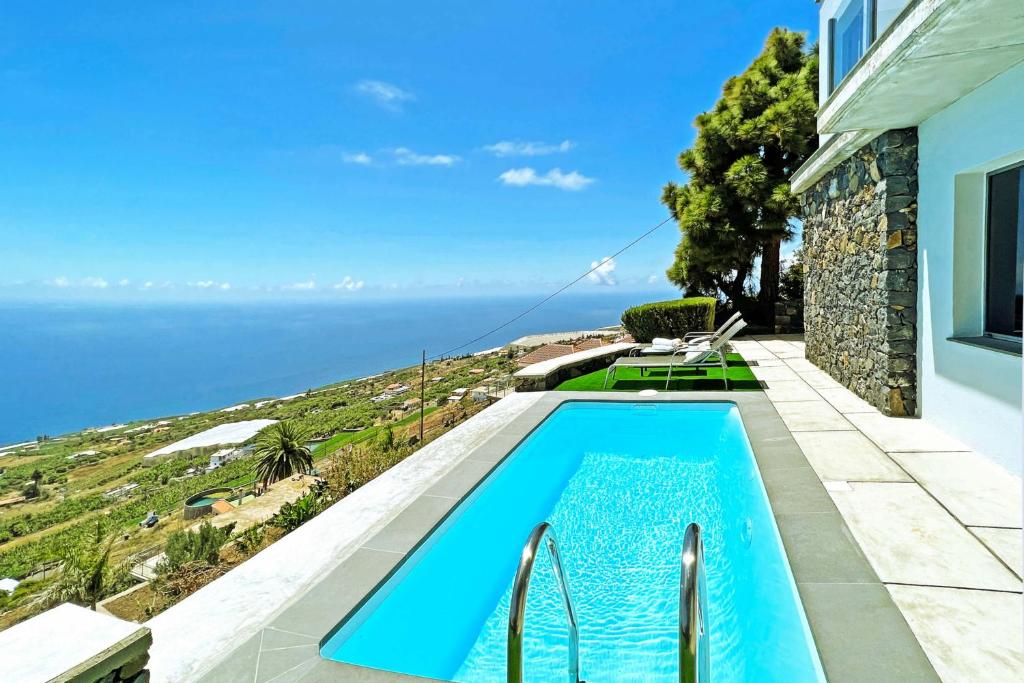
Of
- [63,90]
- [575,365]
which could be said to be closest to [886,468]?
[575,365]

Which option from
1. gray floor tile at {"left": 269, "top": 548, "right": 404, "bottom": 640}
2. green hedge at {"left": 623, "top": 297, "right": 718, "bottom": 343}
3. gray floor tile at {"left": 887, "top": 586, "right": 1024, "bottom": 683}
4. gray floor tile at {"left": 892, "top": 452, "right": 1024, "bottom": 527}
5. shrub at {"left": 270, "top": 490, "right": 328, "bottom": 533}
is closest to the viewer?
gray floor tile at {"left": 887, "top": 586, "right": 1024, "bottom": 683}

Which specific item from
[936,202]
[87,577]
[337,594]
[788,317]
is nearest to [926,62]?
[936,202]

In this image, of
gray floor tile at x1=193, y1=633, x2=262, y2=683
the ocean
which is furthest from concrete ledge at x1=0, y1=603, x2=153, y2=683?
the ocean

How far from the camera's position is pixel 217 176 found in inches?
2520

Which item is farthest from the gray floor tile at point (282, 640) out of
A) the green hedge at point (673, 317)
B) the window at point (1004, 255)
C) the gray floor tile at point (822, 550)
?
the green hedge at point (673, 317)

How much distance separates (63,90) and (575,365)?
134ft

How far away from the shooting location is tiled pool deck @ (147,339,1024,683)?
2.16 meters

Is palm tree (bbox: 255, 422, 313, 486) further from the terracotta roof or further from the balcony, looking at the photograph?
the balcony

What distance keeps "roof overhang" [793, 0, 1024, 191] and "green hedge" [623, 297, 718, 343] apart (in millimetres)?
7373

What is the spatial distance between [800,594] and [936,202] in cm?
461

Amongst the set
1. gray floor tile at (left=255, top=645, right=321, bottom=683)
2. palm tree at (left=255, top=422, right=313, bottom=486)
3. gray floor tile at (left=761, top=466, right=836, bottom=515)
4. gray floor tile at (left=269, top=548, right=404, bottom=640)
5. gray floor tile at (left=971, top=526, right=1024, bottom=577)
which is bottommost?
palm tree at (left=255, top=422, right=313, bottom=486)

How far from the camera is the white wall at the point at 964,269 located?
154 inches

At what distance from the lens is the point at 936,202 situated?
5.00 metres

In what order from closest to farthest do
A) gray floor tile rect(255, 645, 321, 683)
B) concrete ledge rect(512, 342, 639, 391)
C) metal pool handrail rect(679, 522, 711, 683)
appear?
A: metal pool handrail rect(679, 522, 711, 683) → gray floor tile rect(255, 645, 321, 683) → concrete ledge rect(512, 342, 639, 391)
